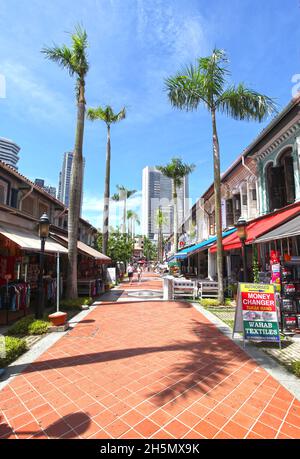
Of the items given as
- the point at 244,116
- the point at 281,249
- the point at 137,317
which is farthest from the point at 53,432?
the point at 244,116

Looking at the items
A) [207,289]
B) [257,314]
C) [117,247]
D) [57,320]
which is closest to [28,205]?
[57,320]

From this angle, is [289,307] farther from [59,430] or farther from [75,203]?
[75,203]

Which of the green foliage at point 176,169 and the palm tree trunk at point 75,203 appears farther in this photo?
the green foliage at point 176,169

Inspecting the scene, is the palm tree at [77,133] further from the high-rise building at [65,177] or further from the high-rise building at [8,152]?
the high-rise building at [65,177]

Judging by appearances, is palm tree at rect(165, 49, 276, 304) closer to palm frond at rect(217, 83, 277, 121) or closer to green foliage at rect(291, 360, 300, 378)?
palm frond at rect(217, 83, 277, 121)

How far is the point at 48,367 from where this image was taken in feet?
15.7

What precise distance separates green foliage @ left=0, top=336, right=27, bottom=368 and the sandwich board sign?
5045mm

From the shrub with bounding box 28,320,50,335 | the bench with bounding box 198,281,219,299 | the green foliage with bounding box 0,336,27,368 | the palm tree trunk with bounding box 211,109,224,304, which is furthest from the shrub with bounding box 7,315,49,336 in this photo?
the bench with bounding box 198,281,219,299

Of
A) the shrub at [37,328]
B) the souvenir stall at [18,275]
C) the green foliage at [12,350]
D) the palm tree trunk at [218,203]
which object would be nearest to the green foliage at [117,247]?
the souvenir stall at [18,275]

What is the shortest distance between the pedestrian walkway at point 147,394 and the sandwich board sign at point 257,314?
1.79 feet

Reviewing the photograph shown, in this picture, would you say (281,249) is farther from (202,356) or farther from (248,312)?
(202,356)

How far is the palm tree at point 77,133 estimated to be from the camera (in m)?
11.6

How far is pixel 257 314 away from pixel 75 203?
9244mm

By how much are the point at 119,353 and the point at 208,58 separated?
12214 millimetres
